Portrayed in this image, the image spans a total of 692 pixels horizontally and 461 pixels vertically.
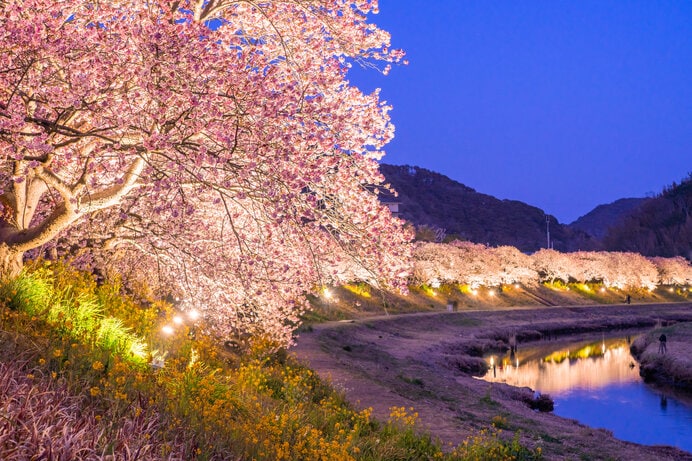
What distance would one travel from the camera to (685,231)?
456 ft

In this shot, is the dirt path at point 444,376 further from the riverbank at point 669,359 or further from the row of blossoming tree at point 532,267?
the riverbank at point 669,359

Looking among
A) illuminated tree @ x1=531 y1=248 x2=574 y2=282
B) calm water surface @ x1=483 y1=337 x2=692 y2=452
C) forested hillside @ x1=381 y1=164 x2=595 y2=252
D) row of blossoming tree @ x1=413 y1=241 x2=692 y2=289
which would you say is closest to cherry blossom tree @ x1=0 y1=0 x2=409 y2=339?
calm water surface @ x1=483 y1=337 x2=692 y2=452

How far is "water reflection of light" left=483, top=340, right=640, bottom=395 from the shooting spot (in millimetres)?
33969

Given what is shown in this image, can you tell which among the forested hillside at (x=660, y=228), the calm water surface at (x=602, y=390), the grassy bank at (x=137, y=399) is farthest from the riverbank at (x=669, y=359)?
the forested hillside at (x=660, y=228)

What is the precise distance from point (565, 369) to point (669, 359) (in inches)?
214

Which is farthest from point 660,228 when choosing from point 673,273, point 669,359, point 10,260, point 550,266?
point 10,260

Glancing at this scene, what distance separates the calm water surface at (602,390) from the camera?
2561 centimetres

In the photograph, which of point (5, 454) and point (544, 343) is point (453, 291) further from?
point (5, 454)

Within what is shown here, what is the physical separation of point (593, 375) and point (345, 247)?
30597 millimetres

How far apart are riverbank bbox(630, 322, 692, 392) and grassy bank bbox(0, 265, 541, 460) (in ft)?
78.2

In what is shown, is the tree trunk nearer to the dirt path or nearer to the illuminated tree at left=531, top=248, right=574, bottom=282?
the dirt path

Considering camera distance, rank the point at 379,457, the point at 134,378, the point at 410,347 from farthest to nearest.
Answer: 1. the point at 410,347
2. the point at 379,457
3. the point at 134,378

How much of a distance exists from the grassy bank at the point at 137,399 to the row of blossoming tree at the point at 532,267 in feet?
154

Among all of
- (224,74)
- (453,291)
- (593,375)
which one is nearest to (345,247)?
(224,74)
